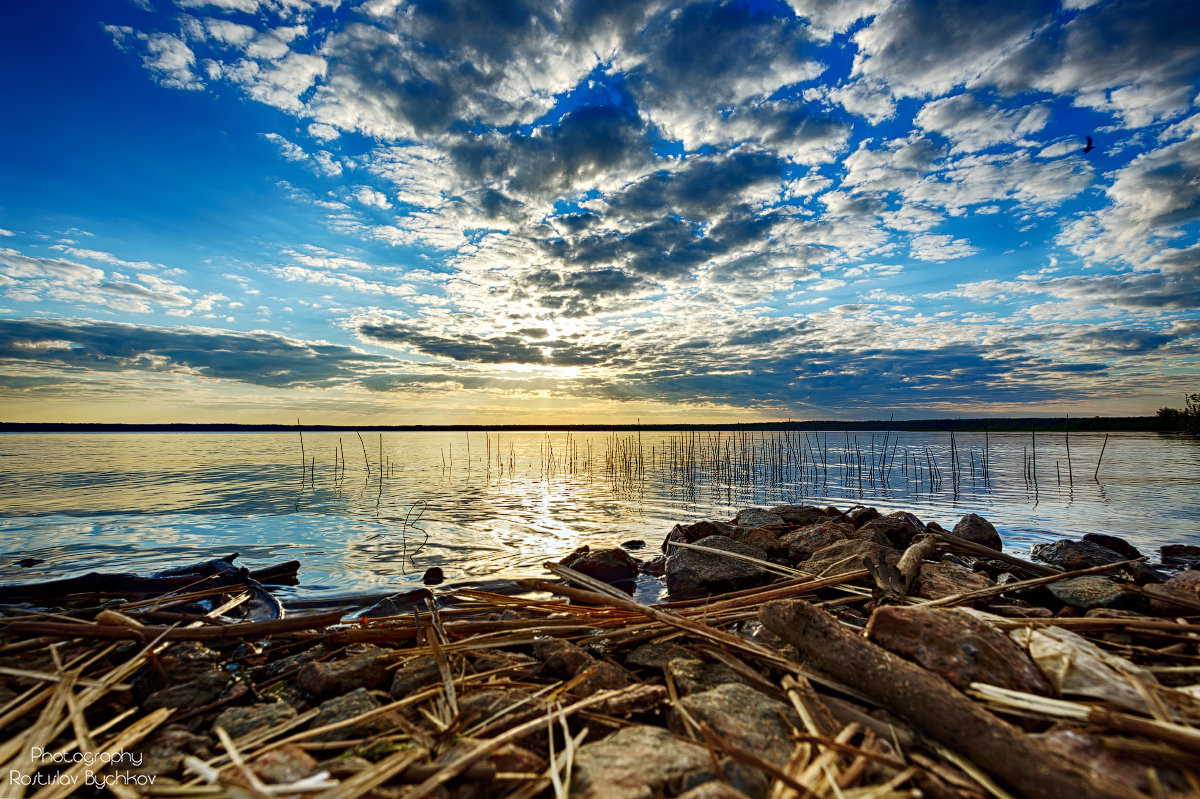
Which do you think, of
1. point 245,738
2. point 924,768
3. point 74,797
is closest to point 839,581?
point 924,768

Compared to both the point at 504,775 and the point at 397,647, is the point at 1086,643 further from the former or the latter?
the point at 397,647

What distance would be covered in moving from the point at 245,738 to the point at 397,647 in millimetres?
1632

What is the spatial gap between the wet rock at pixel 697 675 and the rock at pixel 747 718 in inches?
10.9

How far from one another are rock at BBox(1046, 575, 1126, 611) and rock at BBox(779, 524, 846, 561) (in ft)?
11.8

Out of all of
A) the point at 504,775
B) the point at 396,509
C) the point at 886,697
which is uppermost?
the point at 886,697

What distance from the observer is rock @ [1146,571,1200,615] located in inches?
195

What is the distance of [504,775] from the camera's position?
2.52m

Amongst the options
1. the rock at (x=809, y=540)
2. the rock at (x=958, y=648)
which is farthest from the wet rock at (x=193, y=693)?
the rock at (x=809, y=540)

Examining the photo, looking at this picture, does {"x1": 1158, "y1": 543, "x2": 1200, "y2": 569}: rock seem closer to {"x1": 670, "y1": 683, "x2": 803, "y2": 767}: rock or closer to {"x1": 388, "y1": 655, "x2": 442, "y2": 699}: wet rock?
{"x1": 670, "y1": 683, "x2": 803, "y2": 767}: rock

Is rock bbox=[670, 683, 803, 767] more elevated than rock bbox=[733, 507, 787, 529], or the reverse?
rock bbox=[670, 683, 803, 767]

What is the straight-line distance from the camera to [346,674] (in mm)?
4000

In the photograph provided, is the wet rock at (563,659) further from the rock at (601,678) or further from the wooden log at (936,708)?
the wooden log at (936,708)

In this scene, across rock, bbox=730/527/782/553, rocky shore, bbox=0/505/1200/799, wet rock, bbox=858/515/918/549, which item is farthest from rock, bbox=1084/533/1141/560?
rocky shore, bbox=0/505/1200/799

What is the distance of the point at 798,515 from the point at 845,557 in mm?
7160
